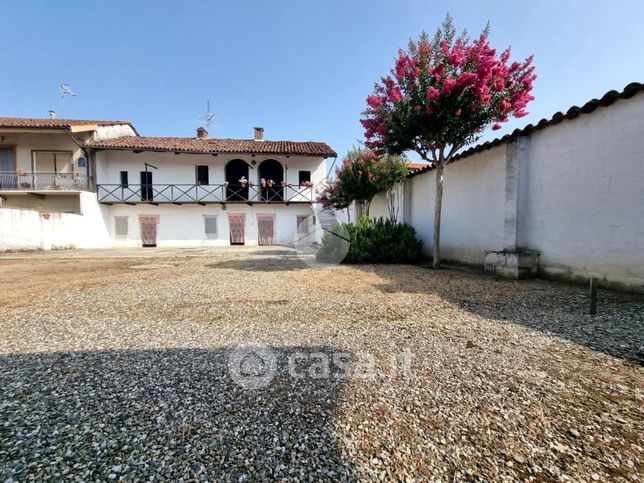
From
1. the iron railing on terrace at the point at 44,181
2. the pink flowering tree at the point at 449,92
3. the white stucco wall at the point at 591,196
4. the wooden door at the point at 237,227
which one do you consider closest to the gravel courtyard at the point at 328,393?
the white stucco wall at the point at 591,196

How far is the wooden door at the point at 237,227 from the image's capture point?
16.3 meters

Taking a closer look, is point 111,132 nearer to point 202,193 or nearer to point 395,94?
point 202,193

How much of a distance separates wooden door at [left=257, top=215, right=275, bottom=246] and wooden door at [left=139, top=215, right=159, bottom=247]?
5811mm

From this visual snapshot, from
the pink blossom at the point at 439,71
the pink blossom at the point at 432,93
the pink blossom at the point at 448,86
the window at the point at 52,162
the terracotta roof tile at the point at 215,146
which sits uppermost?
the terracotta roof tile at the point at 215,146

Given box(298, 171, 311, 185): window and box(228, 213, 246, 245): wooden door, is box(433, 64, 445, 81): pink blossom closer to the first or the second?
box(298, 171, 311, 185): window

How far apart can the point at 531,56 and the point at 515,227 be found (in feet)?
11.8

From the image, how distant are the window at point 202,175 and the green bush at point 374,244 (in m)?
11.4

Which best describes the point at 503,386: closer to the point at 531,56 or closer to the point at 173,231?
the point at 531,56

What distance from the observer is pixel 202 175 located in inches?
656

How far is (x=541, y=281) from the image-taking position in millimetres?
5078

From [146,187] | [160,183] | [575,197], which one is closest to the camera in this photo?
[575,197]

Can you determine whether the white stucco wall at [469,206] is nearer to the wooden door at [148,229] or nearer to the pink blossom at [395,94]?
the pink blossom at [395,94]

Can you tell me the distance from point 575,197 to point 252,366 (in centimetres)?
565

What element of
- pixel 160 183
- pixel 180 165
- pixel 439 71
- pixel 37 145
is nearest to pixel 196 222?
pixel 160 183
